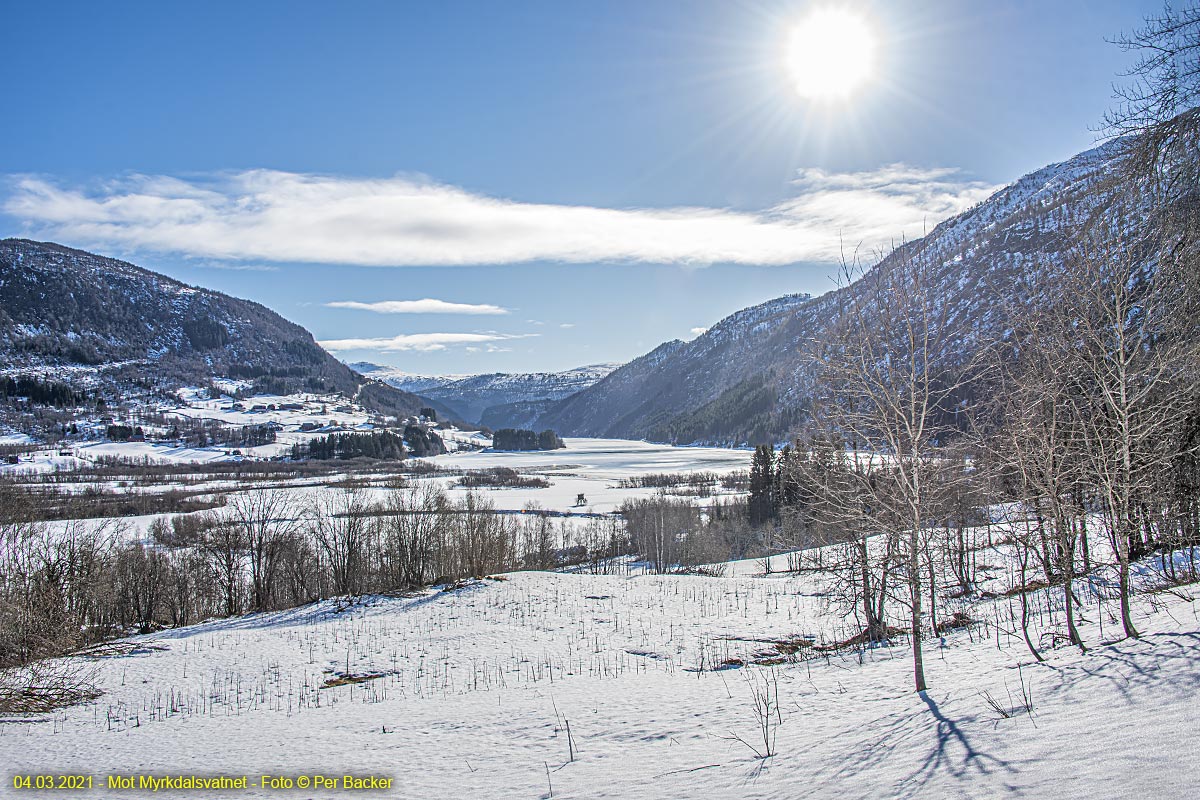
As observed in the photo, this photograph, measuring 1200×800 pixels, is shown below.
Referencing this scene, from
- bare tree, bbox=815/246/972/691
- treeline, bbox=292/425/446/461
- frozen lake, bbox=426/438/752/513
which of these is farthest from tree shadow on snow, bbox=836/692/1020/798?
treeline, bbox=292/425/446/461

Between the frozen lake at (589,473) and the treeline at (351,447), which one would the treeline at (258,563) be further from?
the treeline at (351,447)

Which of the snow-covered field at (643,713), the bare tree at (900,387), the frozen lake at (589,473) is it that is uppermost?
the bare tree at (900,387)

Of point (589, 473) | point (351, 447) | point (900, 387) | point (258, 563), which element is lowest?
point (589, 473)

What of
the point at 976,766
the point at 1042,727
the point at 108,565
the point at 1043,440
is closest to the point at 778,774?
the point at 976,766

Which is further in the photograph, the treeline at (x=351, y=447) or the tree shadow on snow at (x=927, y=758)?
the treeline at (x=351, y=447)

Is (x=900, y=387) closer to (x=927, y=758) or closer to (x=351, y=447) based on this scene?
(x=927, y=758)

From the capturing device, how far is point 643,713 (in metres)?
12.1

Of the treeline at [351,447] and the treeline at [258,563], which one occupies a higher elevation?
the treeline at [351,447]

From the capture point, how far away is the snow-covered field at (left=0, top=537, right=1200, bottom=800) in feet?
22.0

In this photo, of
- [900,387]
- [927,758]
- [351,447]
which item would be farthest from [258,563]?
[351,447]

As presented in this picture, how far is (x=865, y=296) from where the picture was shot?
12.4 metres

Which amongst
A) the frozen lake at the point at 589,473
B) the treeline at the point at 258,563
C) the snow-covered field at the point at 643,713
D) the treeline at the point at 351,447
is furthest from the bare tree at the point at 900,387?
the treeline at the point at 351,447

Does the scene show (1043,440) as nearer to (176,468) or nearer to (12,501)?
(12,501)

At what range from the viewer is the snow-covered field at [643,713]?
6703mm
